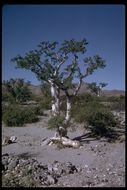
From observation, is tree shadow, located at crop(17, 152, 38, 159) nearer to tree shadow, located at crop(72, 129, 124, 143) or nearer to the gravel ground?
the gravel ground

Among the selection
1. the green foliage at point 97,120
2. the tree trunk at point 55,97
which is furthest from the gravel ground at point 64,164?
the tree trunk at point 55,97

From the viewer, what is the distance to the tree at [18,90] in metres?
42.2

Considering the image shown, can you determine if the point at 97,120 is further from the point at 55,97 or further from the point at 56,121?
the point at 56,121

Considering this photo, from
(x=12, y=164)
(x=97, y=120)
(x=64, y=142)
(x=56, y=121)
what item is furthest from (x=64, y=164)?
(x=97, y=120)

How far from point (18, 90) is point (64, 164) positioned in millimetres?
32481

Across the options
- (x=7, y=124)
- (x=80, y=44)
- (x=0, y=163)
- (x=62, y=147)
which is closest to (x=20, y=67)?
(x=80, y=44)

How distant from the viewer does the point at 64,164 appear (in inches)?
408

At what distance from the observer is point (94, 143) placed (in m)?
15.1

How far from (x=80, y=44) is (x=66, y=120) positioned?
130 inches

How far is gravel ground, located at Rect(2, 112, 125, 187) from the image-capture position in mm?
8346

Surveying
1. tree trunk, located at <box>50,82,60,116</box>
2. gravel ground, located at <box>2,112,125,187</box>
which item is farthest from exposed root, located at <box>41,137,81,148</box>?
tree trunk, located at <box>50,82,60,116</box>

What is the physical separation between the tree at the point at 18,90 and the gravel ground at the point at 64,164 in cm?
2483

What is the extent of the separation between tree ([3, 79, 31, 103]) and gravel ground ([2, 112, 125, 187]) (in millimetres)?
24825

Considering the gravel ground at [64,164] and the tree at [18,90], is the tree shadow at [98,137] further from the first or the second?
the tree at [18,90]
